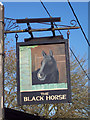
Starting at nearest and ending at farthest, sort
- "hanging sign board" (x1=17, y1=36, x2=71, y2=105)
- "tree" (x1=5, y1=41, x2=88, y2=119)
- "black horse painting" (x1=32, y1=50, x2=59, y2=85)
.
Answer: "hanging sign board" (x1=17, y1=36, x2=71, y2=105) → "black horse painting" (x1=32, y1=50, x2=59, y2=85) → "tree" (x1=5, y1=41, x2=88, y2=119)

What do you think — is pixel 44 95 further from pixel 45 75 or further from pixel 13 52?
pixel 13 52

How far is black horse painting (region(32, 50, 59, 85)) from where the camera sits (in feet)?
26.7

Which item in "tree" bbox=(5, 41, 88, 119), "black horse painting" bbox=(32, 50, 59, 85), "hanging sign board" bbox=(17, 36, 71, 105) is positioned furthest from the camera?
"tree" bbox=(5, 41, 88, 119)

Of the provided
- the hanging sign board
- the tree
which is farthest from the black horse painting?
the tree

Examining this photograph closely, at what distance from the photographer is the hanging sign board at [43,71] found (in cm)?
798

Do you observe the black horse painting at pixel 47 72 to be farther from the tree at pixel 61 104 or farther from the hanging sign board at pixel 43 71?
the tree at pixel 61 104

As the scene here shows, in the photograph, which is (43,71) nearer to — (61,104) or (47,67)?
(47,67)

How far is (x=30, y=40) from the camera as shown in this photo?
8.53 metres

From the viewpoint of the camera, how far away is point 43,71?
8.26 m

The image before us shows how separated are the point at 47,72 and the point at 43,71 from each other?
125 mm

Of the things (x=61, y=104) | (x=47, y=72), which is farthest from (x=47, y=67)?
(x=61, y=104)

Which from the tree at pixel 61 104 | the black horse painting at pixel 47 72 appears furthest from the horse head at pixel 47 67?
the tree at pixel 61 104

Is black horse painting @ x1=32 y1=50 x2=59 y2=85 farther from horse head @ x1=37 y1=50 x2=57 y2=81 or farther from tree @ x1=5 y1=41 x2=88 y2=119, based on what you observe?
tree @ x1=5 y1=41 x2=88 y2=119

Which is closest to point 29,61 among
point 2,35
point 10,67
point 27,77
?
point 27,77
